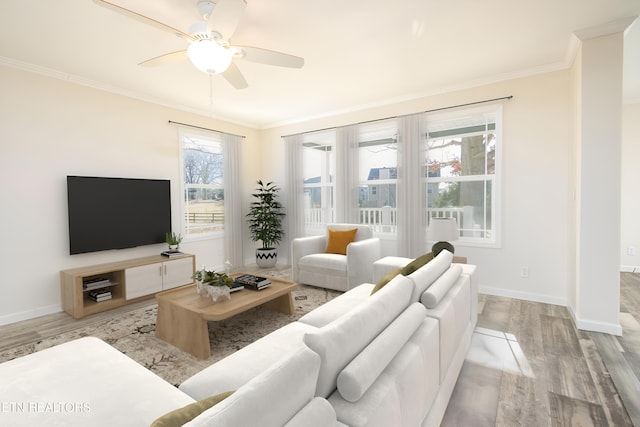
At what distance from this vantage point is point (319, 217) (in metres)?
5.50

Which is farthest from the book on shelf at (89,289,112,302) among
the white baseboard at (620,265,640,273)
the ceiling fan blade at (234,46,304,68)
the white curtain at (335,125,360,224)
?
the white baseboard at (620,265,640,273)

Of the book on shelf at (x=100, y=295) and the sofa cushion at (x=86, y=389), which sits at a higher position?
the sofa cushion at (x=86, y=389)

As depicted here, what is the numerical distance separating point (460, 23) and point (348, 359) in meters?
2.79

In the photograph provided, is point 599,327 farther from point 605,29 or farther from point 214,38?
point 214,38

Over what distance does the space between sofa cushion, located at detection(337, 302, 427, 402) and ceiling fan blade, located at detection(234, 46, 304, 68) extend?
199 centimetres

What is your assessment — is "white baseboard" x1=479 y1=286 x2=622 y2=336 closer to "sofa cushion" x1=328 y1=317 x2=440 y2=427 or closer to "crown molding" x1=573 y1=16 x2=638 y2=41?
"sofa cushion" x1=328 y1=317 x2=440 y2=427

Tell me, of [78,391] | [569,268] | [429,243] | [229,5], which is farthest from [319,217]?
[78,391]

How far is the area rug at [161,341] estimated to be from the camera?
7.45ft

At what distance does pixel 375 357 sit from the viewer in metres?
1.11

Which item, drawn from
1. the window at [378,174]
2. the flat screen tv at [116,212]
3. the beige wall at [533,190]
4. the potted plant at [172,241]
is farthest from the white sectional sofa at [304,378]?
the window at [378,174]

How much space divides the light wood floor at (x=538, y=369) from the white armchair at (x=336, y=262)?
1.40 metres

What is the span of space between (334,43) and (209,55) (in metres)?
1.29

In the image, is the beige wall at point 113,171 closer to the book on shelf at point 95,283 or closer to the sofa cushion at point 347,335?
the book on shelf at point 95,283

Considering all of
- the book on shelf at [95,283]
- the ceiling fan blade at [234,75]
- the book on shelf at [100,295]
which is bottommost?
the book on shelf at [100,295]
